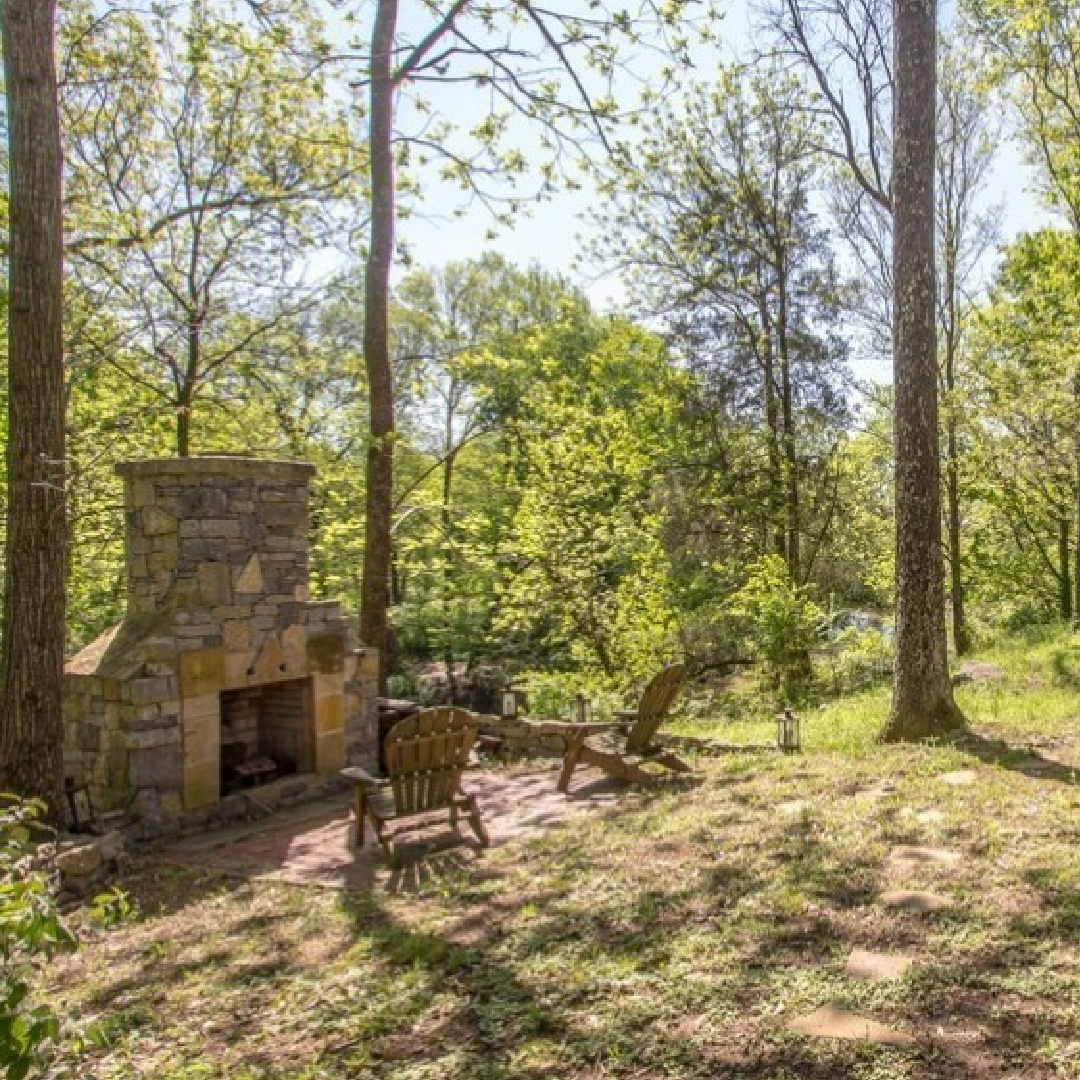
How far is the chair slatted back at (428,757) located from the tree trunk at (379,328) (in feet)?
10.3

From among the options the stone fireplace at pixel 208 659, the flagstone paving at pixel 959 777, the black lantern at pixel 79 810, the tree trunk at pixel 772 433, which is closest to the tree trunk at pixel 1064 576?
the tree trunk at pixel 772 433

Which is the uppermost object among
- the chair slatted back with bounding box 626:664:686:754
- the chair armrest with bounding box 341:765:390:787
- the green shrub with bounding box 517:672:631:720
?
the chair slatted back with bounding box 626:664:686:754

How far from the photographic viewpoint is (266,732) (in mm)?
7684

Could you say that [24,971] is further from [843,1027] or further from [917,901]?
[917,901]

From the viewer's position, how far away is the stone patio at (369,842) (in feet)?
16.5

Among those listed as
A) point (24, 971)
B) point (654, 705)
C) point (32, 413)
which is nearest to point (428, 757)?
point (654, 705)

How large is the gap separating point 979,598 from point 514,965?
1671 cm

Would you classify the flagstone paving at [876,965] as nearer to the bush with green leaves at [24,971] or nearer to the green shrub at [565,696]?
the bush with green leaves at [24,971]

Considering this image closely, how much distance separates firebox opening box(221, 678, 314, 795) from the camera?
722cm

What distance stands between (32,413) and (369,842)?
3.31 meters

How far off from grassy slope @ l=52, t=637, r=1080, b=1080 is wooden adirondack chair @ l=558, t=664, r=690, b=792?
1.03m

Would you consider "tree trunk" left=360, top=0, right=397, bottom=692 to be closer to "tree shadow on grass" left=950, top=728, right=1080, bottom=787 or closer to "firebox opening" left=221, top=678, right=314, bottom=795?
"firebox opening" left=221, top=678, right=314, bottom=795

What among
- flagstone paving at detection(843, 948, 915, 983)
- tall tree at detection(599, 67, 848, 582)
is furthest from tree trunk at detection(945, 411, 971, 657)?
flagstone paving at detection(843, 948, 915, 983)

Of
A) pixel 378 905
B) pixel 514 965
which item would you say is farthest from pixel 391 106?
pixel 514 965
